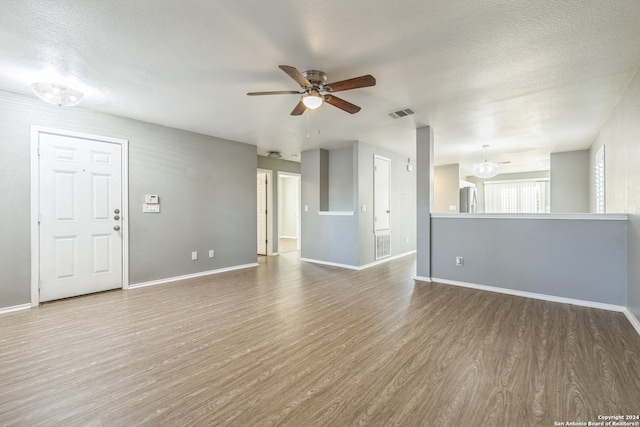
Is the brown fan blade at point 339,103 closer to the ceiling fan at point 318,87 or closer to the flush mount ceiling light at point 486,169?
the ceiling fan at point 318,87

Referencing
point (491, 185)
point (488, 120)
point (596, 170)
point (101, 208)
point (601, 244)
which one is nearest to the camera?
point (601, 244)

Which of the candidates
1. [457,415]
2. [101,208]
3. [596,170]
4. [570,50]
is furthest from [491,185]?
[101,208]

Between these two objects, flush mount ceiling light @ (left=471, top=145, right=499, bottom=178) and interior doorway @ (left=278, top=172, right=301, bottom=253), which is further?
interior doorway @ (left=278, top=172, right=301, bottom=253)

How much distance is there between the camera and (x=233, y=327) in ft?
9.43

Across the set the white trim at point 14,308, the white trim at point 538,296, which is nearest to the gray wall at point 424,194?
the white trim at point 538,296

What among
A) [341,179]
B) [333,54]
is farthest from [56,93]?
[341,179]

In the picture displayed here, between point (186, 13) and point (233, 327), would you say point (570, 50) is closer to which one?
point (186, 13)

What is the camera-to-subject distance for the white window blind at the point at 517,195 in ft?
31.1

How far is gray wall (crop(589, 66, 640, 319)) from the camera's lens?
2.84 m

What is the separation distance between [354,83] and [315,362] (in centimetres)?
233

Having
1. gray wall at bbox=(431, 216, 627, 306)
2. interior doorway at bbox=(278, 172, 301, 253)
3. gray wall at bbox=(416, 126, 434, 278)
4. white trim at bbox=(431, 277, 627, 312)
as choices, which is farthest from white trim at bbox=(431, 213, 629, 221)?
interior doorway at bbox=(278, 172, 301, 253)

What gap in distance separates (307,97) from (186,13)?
1.15 m

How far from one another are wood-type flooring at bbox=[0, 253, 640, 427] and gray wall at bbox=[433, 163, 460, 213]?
5.27 meters

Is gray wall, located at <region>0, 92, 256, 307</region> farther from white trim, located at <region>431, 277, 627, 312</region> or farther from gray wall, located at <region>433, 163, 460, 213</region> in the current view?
gray wall, located at <region>433, 163, 460, 213</region>
